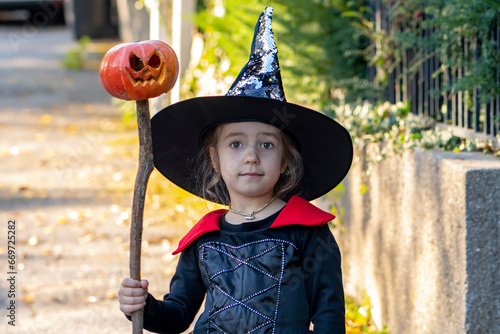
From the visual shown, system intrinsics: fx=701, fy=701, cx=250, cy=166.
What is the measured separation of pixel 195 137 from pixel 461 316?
1.29m

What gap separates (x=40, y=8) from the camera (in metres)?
22.9

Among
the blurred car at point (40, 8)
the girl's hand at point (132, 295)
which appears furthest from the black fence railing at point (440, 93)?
the blurred car at point (40, 8)

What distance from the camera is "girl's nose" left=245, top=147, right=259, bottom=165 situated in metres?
2.38

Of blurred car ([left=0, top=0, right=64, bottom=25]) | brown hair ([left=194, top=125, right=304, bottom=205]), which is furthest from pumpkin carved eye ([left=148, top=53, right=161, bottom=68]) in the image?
blurred car ([left=0, top=0, right=64, bottom=25])

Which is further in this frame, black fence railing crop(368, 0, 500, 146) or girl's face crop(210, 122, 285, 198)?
black fence railing crop(368, 0, 500, 146)

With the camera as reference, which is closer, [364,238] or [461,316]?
[461,316]

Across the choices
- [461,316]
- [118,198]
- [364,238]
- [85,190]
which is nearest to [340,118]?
[364,238]

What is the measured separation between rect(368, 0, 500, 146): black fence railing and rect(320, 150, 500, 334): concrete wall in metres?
0.29

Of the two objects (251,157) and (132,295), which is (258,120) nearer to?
(251,157)

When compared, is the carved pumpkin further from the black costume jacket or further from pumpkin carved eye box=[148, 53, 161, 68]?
the black costume jacket

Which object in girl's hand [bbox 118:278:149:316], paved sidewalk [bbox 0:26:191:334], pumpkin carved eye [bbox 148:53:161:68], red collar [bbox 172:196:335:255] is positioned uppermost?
pumpkin carved eye [bbox 148:53:161:68]

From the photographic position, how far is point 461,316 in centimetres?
282

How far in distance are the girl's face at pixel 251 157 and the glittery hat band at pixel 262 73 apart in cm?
12

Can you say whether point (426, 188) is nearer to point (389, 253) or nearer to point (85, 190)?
point (389, 253)
